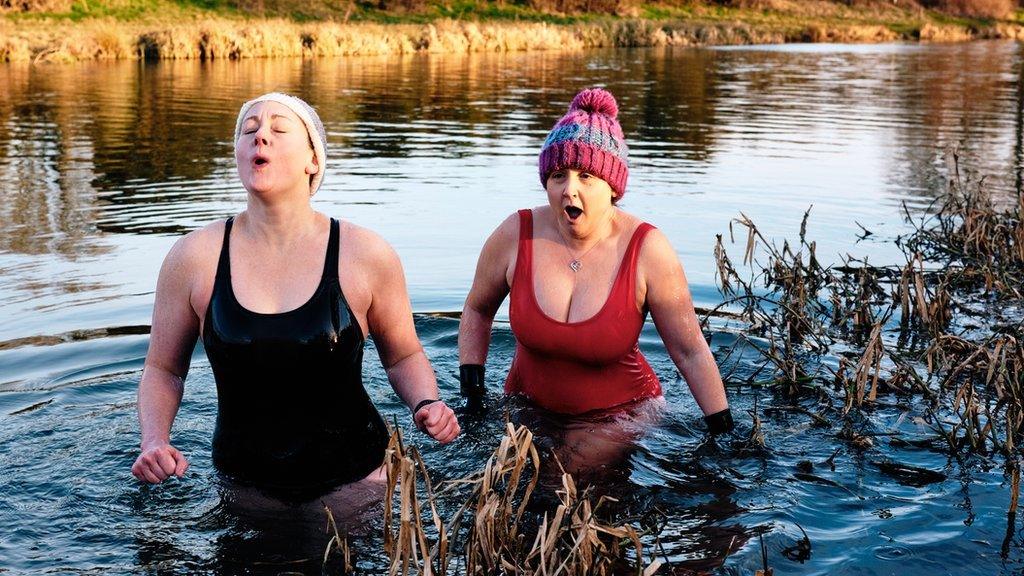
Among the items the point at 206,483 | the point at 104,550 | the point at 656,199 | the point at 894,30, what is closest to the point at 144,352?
the point at 206,483

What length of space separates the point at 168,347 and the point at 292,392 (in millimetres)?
509

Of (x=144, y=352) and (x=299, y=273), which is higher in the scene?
(x=299, y=273)

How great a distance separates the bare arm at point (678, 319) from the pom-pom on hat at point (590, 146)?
0.34 m

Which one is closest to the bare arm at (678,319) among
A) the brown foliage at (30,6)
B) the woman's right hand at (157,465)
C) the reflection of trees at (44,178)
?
the woman's right hand at (157,465)

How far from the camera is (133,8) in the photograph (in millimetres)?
39906

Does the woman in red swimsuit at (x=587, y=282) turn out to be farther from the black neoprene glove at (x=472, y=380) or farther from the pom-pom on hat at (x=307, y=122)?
the pom-pom on hat at (x=307, y=122)

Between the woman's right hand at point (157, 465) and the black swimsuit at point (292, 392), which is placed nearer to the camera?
the woman's right hand at point (157, 465)

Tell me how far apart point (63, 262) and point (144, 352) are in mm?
2530

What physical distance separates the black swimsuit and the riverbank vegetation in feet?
98.1

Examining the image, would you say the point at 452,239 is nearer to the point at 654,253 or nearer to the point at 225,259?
the point at 654,253

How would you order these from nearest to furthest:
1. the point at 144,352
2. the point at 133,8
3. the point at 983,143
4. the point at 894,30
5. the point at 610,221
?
the point at 610,221 < the point at 144,352 < the point at 983,143 < the point at 133,8 < the point at 894,30

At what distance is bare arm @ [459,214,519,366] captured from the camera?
5504 millimetres

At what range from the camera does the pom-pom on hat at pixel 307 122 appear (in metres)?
4.07

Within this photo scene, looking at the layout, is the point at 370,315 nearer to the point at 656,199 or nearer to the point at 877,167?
the point at 656,199
